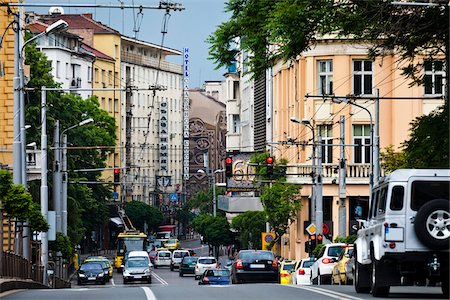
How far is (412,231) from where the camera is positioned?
1050 inches

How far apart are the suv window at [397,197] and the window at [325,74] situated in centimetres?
5663

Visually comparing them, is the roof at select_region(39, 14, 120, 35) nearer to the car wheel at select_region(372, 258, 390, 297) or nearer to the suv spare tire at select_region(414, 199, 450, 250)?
the car wheel at select_region(372, 258, 390, 297)

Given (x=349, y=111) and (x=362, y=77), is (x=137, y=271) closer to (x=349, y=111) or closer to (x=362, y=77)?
Answer: (x=349, y=111)

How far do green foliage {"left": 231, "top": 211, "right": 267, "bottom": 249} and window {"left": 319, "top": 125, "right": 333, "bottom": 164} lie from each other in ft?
48.3

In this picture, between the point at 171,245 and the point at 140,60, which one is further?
the point at 140,60

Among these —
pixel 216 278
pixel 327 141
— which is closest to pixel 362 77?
pixel 327 141

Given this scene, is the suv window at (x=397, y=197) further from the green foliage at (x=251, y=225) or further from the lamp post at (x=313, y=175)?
the green foliage at (x=251, y=225)

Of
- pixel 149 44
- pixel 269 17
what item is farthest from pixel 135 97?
pixel 269 17

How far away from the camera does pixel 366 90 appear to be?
274 ft

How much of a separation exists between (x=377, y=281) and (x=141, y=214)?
146 metres

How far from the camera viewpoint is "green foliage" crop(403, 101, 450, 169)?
136 ft

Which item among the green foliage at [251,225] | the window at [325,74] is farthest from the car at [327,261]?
the green foliage at [251,225]

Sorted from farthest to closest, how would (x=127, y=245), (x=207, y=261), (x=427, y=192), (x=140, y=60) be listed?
(x=140, y=60) < (x=127, y=245) < (x=207, y=261) < (x=427, y=192)

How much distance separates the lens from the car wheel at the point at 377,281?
2755 centimetres
